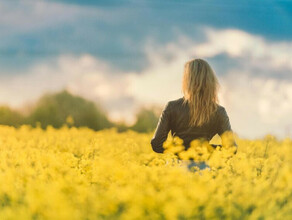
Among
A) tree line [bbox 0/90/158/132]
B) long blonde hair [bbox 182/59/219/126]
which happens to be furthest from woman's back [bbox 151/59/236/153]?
tree line [bbox 0/90/158/132]

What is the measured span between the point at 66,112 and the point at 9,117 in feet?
6.67

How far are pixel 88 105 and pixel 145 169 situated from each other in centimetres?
1571

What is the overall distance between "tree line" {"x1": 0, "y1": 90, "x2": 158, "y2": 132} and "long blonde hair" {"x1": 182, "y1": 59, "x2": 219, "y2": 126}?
43.4 ft

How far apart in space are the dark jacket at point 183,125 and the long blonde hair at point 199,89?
2.7 inches

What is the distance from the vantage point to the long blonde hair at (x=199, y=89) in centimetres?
533

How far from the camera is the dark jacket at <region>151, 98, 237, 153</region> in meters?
5.38

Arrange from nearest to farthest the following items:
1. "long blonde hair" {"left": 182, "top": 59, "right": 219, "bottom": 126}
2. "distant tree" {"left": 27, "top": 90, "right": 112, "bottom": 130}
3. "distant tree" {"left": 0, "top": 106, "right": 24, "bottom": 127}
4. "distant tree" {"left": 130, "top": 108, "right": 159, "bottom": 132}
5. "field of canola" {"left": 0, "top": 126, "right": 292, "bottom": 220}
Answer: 1. "field of canola" {"left": 0, "top": 126, "right": 292, "bottom": 220}
2. "long blonde hair" {"left": 182, "top": 59, "right": 219, "bottom": 126}
3. "distant tree" {"left": 0, "top": 106, "right": 24, "bottom": 127}
4. "distant tree" {"left": 27, "top": 90, "right": 112, "bottom": 130}
5. "distant tree" {"left": 130, "top": 108, "right": 159, "bottom": 132}

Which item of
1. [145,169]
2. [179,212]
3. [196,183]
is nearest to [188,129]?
[145,169]

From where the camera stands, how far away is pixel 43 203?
151 inches

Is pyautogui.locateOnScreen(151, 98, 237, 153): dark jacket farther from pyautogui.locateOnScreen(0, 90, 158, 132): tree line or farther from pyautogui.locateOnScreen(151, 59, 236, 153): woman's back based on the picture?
pyautogui.locateOnScreen(0, 90, 158, 132): tree line

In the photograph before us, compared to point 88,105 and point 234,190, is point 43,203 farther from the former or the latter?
point 88,105

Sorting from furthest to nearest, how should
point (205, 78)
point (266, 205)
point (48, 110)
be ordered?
point (48, 110)
point (205, 78)
point (266, 205)

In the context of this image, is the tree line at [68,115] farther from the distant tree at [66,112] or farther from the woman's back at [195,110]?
the woman's back at [195,110]

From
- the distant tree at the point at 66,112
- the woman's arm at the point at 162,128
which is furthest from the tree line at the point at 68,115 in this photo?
the woman's arm at the point at 162,128
